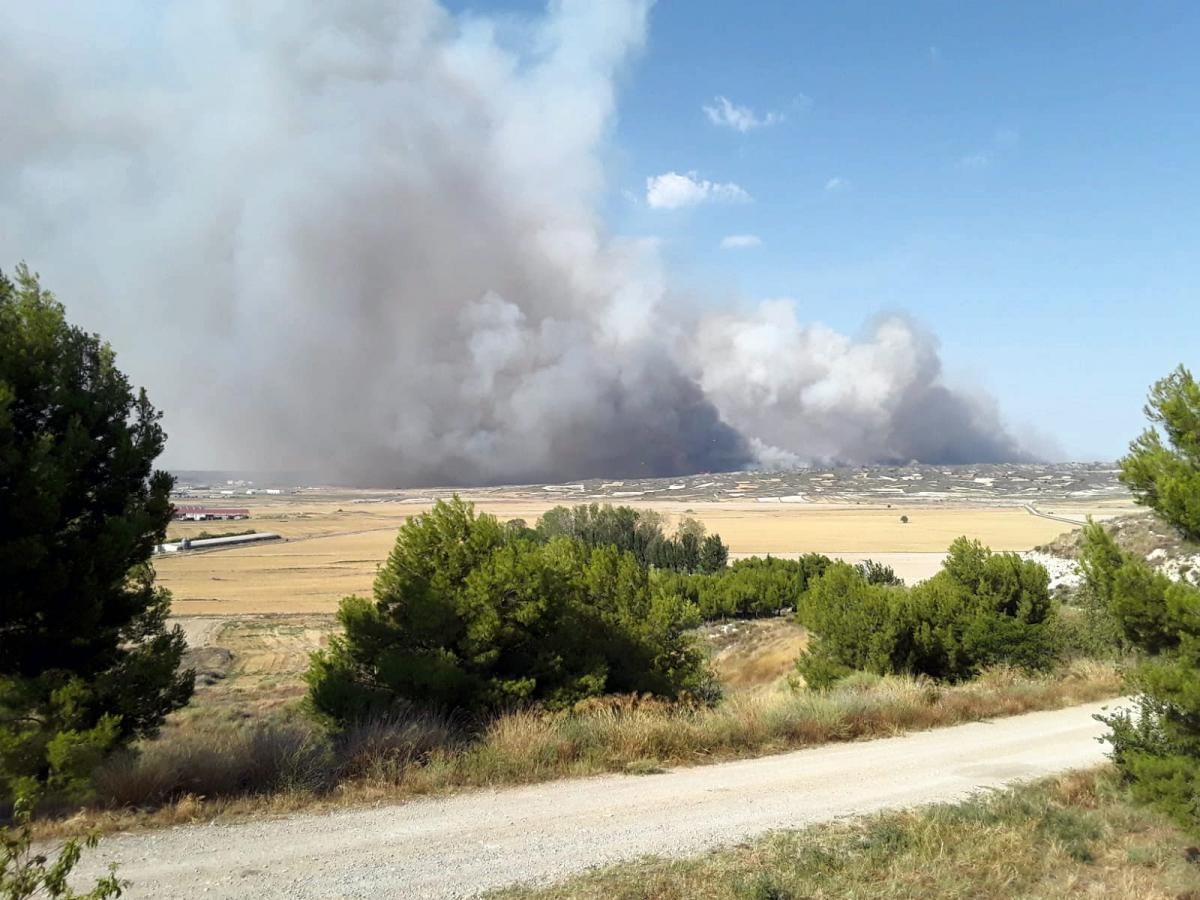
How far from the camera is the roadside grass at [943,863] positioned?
5.20m

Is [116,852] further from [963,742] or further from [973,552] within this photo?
[973,552]

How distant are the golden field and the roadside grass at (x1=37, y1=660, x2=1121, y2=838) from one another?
28.2 m

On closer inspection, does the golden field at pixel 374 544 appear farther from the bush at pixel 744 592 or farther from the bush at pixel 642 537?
the bush at pixel 744 592

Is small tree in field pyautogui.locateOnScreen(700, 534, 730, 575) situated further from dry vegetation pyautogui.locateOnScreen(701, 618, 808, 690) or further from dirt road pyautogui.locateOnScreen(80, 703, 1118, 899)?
dirt road pyautogui.locateOnScreen(80, 703, 1118, 899)

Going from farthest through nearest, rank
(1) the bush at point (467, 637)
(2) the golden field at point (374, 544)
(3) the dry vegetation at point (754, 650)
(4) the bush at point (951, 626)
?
(2) the golden field at point (374, 544)
(3) the dry vegetation at point (754, 650)
(4) the bush at point (951, 626)
(1) the bush at point (467, 637)

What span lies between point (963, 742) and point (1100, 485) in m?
188

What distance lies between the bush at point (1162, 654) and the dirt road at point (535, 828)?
1835mm

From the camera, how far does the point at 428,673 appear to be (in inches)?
410

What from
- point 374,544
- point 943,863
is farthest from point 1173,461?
point 374,544

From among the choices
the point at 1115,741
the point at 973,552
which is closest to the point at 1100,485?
the point at 973,552

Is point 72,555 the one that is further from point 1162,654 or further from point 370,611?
point 1162,654

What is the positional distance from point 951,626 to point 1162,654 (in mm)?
11984

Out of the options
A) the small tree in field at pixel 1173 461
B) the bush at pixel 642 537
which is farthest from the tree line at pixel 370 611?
the bush at pixel 642 537

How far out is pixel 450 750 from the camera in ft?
26.2
